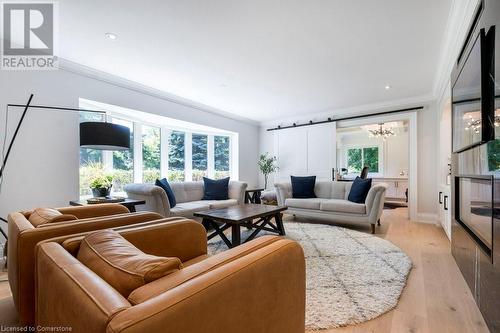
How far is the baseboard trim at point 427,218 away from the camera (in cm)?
435

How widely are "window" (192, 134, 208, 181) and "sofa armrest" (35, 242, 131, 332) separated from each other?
14.9 feet

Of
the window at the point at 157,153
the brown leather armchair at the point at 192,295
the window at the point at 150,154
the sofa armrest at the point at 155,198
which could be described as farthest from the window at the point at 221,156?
the brown leather armchair at the point at 192,295

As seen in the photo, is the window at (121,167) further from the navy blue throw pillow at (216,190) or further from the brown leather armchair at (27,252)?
the brown leather armchair at (27,252)

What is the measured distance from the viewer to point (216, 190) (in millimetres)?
4473

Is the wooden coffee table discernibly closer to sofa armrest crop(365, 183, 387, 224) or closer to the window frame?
sofa armrest crop(365, 183, 387, 224)

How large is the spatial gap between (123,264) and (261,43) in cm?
252

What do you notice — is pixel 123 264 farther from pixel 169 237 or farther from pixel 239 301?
pixel 169 237

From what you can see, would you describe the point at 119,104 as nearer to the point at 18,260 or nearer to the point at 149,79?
the point at 149,79

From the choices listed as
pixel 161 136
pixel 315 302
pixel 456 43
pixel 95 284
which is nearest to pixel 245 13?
pixel 456 43

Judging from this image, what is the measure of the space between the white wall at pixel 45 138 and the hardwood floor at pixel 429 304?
2.99 ft

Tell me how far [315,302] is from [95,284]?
1.61 m

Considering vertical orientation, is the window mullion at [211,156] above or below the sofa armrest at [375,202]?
above

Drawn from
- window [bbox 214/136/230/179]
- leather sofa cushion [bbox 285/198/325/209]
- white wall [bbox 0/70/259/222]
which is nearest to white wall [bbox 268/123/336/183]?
window [bbox 214/136/230/179]

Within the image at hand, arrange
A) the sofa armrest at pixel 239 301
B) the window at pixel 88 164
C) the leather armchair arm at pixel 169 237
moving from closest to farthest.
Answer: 1. the sofa armrest at pixel 239 301
2. the leather armchair arm at pixel 169 237
3. the window at pixel 88 164
